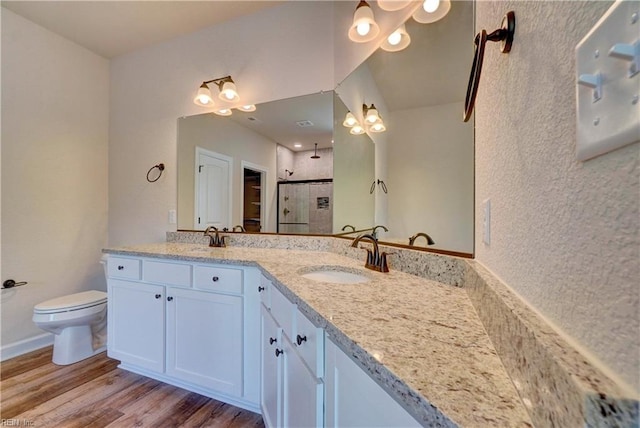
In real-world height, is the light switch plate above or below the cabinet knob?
above

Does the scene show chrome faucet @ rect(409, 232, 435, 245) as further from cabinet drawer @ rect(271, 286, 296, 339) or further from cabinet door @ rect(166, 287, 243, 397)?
cabinet door @ rect(166, 287, 243, 397)

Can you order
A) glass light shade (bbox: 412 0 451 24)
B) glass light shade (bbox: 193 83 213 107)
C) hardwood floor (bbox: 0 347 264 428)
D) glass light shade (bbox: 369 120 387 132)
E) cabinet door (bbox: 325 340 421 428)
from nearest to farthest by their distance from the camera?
cabinet door (bbox: 325 340 421 428) < glass light shade (bbox: 412 0 451 24) < glass light shade (bbox: 369 120 387 132) < hardwood floor (bbox: 0 347 264 428) < glass light shade (bbox: 193 83 213 107)

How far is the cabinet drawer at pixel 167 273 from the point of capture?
174 centimetres

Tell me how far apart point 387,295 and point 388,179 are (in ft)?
2.03

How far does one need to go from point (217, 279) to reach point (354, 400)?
122cm

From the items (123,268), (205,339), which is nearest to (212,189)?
(123,268)

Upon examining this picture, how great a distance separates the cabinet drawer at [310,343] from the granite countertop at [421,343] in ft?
0.13

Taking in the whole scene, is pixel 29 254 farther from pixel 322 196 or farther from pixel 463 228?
pixel 463 228

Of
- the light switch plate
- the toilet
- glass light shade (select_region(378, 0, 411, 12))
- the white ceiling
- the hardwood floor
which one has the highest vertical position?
the white ceiling

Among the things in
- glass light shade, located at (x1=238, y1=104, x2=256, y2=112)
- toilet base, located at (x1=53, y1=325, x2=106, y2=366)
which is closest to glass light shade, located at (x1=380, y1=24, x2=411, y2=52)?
glass light shade, located at (x1=238, y1=104, x2=256, y2=112)

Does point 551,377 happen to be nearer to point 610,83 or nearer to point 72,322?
point 610,83

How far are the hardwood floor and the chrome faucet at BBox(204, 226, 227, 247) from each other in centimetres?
99

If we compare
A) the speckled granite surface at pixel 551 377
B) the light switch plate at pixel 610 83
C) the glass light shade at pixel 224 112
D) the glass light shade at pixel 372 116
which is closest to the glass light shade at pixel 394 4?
the glass light shade at pixel 372 116

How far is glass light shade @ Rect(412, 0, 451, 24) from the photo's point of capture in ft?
3.69
